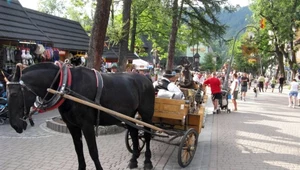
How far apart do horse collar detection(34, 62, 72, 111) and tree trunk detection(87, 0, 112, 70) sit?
5110 mm

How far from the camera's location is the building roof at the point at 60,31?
595 inches

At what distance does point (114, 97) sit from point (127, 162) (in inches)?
77.2

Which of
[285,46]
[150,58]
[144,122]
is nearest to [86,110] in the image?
[144,122]

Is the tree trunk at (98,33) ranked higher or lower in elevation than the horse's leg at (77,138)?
higher

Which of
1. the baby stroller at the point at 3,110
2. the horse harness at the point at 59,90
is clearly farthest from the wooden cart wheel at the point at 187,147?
the baby stroller at the point at 3,110

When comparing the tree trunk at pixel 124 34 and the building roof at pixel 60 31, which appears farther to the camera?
the tree trunk at pixel 124 34

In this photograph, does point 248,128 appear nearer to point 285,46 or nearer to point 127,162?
point 127,162

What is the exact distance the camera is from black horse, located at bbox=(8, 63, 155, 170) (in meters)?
4.15

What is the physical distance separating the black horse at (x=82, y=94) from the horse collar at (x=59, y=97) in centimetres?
5

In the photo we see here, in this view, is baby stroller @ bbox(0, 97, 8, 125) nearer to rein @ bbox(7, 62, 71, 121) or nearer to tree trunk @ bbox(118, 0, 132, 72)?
rein @ bbox(7, 62, 71, 121)

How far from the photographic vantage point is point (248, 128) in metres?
11.2

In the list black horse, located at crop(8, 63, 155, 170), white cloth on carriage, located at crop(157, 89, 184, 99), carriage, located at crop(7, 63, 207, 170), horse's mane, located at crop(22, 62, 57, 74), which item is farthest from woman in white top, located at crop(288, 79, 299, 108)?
horse's mane, located at crop(22, 62, 57, 74)

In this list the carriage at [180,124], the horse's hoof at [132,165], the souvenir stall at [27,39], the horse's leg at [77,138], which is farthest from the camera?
the souvenir stall at [27,39]

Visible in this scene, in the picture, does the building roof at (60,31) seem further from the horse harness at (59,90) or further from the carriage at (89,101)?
the horse harness at (59,90)
